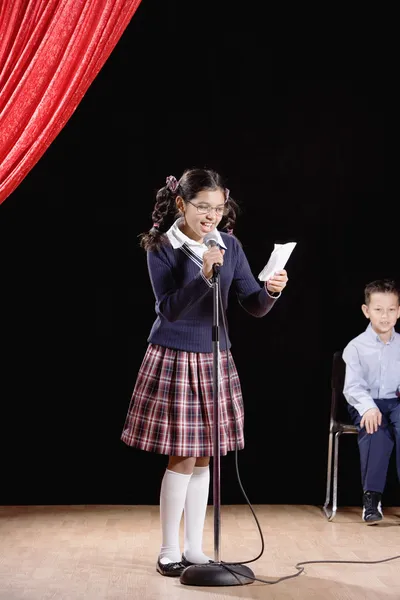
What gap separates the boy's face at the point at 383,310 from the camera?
12.9 feet

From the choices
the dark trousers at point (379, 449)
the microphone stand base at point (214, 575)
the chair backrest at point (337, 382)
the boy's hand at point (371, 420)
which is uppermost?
the chair backrest at point (337, 382)

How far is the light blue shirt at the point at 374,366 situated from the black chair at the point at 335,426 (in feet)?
0.37

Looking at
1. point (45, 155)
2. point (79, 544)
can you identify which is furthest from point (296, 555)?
point (45, 155)

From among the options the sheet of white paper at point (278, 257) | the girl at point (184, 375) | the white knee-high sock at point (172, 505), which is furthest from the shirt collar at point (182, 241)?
the white knee-high sock at point (172, 505)

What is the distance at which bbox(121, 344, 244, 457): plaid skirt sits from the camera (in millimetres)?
2762

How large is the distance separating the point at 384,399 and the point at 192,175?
1708 millimetres

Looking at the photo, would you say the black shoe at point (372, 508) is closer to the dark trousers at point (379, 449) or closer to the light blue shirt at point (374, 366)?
the dark trousers at point (379, 449)

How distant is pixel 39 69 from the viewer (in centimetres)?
349

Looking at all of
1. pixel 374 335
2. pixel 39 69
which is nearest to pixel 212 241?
pixel 39 69

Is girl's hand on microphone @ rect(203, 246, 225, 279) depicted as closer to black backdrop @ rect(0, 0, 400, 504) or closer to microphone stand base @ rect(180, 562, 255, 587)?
microphone stand base @ rect(180, 562, 255, 587)

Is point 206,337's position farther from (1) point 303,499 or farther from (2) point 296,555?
(1) point 303,499

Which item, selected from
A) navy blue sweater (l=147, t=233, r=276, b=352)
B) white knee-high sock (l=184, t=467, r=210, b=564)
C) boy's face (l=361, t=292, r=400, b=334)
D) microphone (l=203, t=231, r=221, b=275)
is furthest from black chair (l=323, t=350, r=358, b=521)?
microphone (l=203, t=231, r=221, b=275)

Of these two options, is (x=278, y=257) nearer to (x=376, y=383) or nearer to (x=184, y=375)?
(x=184, y=375)

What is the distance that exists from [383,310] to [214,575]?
1717 millimetres
